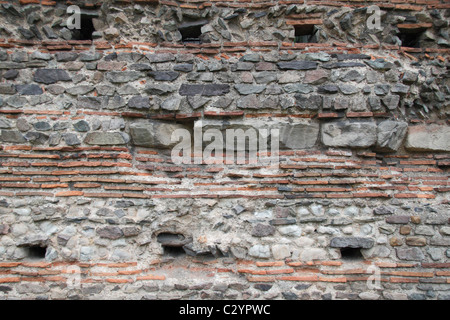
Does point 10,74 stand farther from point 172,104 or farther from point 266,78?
point 266,78

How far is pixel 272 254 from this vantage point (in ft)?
8.84

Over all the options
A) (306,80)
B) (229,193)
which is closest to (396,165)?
(306,80)

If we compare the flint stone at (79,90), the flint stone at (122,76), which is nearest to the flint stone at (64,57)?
the flint stone at (79,90)

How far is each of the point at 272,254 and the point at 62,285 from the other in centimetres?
194

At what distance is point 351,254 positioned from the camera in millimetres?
2848

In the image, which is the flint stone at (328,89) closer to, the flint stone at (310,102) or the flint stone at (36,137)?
the flint stone at (310,102)

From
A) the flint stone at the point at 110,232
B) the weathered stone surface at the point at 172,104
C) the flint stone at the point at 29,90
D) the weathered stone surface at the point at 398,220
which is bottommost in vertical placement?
the flint stone at the point at 110,232

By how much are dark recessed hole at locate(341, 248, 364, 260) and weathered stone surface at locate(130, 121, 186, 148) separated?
6.65 feet

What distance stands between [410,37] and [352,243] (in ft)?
8.17

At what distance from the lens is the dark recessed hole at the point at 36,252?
2717 mm

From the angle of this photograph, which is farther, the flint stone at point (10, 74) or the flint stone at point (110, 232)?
the flint stone at point (10, 74)

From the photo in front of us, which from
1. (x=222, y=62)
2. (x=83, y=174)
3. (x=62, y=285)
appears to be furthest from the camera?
(x=222, y=62)

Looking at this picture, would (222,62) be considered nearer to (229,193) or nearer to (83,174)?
(229,193)

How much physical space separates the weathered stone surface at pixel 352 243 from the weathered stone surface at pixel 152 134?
6.07ft
